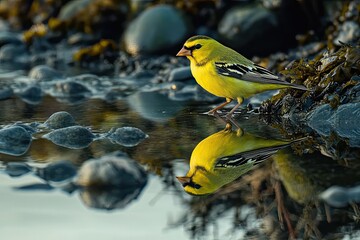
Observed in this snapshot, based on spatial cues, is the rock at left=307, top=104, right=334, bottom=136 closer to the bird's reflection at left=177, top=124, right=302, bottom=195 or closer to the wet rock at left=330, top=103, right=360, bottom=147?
the wet rock at left=330, top=103, right=360, bottom=147

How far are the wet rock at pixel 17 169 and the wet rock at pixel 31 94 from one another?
12.4 feet

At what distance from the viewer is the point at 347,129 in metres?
7.60

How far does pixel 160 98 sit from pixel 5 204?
185 inches

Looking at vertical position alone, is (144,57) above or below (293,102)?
below

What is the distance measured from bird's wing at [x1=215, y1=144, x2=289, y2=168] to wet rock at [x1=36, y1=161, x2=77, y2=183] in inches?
45.1

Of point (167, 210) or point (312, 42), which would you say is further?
point (312, 42)

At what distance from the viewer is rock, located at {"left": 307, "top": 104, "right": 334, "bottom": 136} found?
25.6 ft

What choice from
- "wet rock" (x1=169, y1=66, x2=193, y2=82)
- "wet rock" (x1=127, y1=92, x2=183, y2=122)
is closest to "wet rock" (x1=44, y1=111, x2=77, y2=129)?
"wet rock" (x1=127, y1=92, x2=183, y2=122)

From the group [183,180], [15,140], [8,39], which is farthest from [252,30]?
[183,180]

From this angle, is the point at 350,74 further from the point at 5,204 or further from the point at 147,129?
the point at 5,204

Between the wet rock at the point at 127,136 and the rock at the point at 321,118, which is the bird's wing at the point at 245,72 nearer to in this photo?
the rock at the point at 321,118

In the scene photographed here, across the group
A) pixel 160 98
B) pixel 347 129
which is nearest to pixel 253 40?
pixel 160 98

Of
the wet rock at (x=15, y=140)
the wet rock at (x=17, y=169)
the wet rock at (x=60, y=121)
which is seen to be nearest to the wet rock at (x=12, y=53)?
the wet rock at (x=60, y=121)

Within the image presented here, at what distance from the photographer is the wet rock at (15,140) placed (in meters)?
7.04
